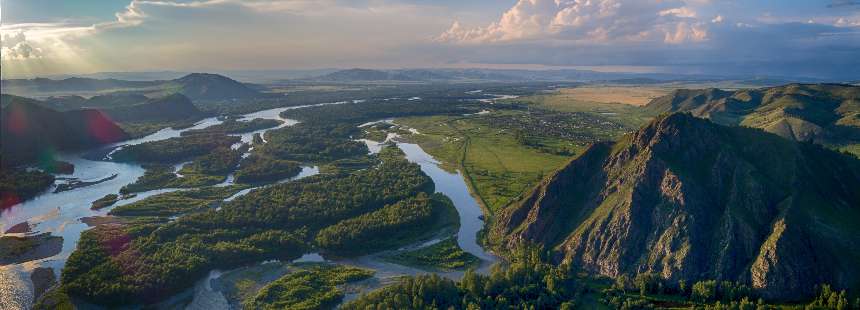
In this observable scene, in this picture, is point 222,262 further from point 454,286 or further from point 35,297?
point 454,286

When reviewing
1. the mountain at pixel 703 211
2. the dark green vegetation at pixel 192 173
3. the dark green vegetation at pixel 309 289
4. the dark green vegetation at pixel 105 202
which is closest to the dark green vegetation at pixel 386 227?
the dark green vegetation at pixel 309 289

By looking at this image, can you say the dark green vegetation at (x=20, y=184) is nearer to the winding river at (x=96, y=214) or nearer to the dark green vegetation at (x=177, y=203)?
the winding river at (x=96, y=214)

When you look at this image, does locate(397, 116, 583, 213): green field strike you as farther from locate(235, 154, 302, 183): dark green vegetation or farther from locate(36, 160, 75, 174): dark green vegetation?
locate(36, 160, 75, 174): dark green vegetation

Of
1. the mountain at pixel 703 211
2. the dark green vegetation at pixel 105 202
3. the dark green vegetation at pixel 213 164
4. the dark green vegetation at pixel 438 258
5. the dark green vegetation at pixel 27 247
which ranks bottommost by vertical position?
the dark green vegetation at pixel 27 247

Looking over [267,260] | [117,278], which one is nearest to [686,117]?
[267,260]

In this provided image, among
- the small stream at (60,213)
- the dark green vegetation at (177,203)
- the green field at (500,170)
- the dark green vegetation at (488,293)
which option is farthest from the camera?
the green field at (500,170)

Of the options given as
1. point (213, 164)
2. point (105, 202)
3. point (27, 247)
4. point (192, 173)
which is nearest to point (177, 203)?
point (105, 202)

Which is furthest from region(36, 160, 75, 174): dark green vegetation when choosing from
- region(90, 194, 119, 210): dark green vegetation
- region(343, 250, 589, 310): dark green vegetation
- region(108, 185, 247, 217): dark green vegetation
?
region(343, 250, 589, 310): dark green vegetation
